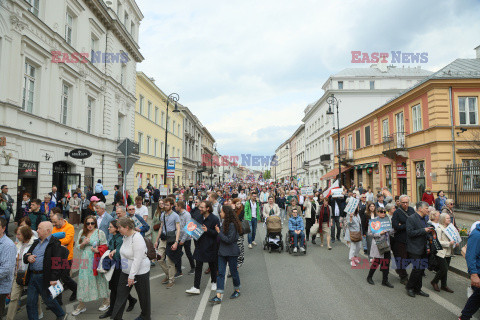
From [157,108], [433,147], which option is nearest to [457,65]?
[433,147]

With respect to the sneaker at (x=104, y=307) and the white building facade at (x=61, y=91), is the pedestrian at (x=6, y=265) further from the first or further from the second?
the white building facade at (x=61, y=91)

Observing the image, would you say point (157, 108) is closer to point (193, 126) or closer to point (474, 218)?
point (193, 126)

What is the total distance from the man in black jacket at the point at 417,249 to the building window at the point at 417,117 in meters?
16.4

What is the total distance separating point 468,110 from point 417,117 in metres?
2.86

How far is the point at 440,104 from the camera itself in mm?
17688

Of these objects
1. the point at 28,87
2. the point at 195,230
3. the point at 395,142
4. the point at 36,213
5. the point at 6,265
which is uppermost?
the point at 28,87

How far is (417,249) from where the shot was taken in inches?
230

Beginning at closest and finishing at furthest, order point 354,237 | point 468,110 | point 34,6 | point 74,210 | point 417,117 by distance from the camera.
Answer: point 354,237, point 74,210, point 34,6, point 468,110, point 417,117

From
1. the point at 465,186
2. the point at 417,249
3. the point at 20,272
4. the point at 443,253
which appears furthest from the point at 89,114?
the point at 465,186

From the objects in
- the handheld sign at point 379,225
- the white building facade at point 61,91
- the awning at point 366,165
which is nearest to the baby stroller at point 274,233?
the handheld sign at point 379,225

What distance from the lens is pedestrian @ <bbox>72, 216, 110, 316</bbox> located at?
5004 mm

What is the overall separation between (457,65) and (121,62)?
25009 mm

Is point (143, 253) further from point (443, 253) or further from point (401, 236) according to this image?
point (443, 253)

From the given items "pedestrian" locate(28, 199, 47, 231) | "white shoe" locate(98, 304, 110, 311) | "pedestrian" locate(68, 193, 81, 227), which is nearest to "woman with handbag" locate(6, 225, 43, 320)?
"white shoe" locate(98, 304, 110, 311)
